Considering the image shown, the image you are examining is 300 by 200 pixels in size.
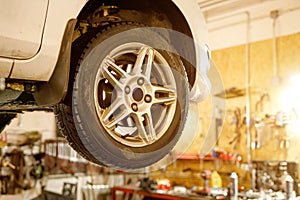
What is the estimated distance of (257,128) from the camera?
504cm

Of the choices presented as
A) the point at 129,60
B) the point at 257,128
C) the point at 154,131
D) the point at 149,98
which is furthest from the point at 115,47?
the point at 257,128

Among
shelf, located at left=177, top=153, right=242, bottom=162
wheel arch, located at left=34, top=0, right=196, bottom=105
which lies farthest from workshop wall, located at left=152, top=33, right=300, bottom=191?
wheel arch, located at left=34, top=0, right=196, bottom=105

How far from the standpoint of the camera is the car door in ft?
4.25

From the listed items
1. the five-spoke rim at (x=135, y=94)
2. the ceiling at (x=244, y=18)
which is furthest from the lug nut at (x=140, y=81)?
the ceiling at (x=244, y=18)

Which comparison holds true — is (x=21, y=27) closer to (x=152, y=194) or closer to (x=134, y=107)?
(x=134, y=107)

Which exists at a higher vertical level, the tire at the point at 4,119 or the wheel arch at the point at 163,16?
the wheel arch at the point at 163,16

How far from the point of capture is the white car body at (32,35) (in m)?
1.31

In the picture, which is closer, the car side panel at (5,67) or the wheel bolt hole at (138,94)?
the car side panel at (5,67)

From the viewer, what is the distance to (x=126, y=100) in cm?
168

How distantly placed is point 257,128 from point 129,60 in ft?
11.9

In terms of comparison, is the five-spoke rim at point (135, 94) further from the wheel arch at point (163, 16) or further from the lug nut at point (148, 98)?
the wheel arch at point (163, 16)

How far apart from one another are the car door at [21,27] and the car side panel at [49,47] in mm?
20

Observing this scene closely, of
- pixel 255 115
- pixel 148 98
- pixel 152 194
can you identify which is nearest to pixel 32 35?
pixel 148 98

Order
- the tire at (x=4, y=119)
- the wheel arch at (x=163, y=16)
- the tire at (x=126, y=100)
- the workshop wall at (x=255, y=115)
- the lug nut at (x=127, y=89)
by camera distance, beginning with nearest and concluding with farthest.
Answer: the tire at (x=126, y=100), the lug nut at (x=127, y=89), the wheel arch at (x=163, y=16), the tire at (x=4, y=119), the workshop wall at (x=255, y=115)
